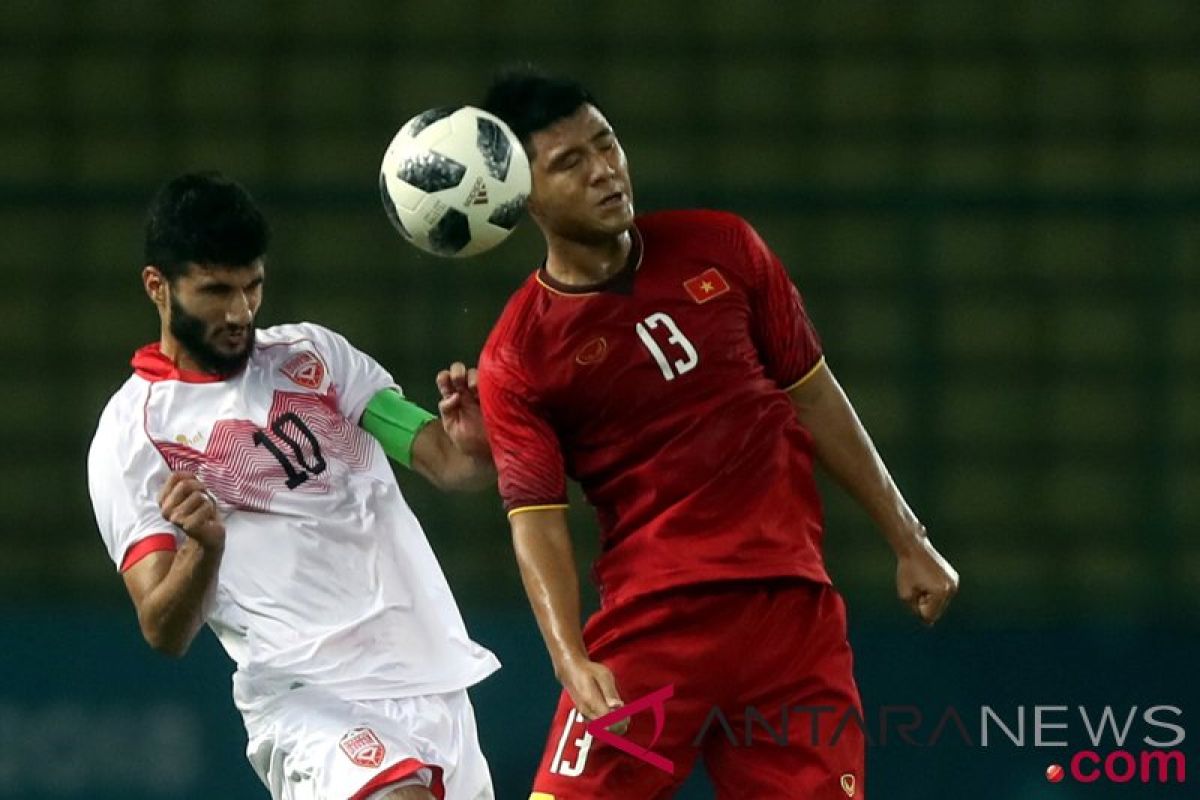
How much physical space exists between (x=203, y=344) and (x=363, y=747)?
860mm

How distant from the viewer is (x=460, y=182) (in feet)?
15.0

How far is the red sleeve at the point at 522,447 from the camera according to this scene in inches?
180

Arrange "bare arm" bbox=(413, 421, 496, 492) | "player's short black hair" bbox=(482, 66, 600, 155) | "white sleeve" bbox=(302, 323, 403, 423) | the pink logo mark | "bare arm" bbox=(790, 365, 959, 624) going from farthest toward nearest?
"white sleeve" bbox=(302, 323, 403, 423), "bare arm" bbox=(413, 421, 496, 492), "bare arm" bbox=(790, 365, 959, 624), "player's short black hair" bbox=(482, 66, 600, 155), the pink logo mark

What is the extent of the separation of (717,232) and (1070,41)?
384 centimetres

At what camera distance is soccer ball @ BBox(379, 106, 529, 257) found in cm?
457

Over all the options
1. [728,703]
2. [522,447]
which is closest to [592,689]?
[728,703]

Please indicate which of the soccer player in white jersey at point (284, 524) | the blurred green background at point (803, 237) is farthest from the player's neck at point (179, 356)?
the blurred green background at point (803, 237)

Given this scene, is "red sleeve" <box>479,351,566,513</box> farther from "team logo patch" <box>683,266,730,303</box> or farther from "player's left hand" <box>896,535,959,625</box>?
"player's left hand" <box>896,535,959,625</box>

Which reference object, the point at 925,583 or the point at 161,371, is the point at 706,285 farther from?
the point at 161,371

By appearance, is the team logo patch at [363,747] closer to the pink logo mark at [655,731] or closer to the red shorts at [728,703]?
the red shorts at [728,703]

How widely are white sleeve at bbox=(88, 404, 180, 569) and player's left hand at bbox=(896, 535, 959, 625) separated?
142 cm

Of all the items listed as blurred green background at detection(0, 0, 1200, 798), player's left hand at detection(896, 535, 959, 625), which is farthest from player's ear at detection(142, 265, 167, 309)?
blurred green background at detection(0, 0, 1200, 798)

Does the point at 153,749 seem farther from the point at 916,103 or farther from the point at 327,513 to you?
the point at 916,103

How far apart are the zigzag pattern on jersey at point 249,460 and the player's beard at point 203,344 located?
0.11 metres
